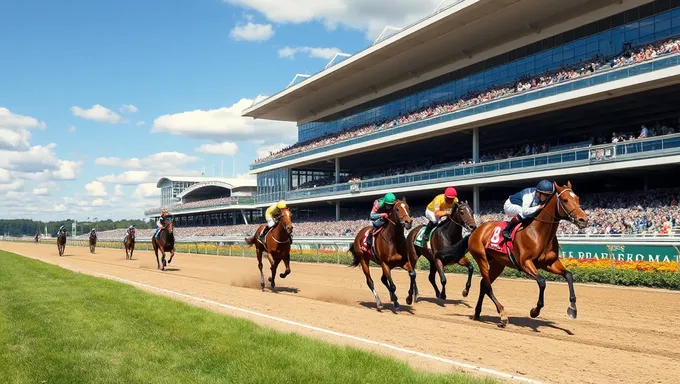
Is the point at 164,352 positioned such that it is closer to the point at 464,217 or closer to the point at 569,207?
the point at 569,207

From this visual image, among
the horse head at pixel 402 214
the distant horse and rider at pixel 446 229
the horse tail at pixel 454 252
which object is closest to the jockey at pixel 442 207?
the distant horse and rider at pixel 446 229

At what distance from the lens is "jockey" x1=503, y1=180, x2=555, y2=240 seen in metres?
8.35

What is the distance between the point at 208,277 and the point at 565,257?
11044 millimetres

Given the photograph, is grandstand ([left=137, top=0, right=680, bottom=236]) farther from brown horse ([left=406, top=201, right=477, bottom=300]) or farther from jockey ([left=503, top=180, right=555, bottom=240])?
jockey ([left=503, top=180, right=555, bottom=240])

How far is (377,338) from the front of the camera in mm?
7664

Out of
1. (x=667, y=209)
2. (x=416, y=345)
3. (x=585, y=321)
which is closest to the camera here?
(x=416, y=345)

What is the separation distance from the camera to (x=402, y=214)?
31.7 feet

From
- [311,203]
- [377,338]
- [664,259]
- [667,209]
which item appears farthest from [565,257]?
[311,203]

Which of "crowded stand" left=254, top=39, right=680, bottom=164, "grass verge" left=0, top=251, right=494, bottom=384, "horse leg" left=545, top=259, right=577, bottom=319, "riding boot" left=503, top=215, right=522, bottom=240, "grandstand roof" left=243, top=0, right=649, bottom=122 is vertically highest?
"grandstand roof" left=243, top=0, right=649, bottom=122

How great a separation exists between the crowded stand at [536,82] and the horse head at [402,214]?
16.9 meters

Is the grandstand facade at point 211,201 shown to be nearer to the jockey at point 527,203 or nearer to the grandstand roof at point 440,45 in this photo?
the grandstand roof at point 440,45

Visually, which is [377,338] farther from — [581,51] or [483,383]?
[581,51]

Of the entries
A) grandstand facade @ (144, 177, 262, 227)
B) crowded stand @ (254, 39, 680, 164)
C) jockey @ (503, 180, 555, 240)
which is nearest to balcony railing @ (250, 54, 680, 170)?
crowded stand @ (254, 39, 680, 164)

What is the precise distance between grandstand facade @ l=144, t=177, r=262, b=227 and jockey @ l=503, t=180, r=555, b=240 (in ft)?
165
